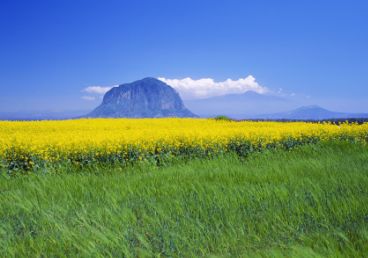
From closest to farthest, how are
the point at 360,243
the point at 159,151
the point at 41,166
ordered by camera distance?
the point at 360,243 < the point at 41,166 < the point at 159,151

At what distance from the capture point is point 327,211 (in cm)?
530

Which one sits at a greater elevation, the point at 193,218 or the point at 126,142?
the point at 126,142

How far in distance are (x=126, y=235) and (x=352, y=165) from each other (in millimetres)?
7075

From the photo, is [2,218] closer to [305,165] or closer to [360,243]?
[360,243]

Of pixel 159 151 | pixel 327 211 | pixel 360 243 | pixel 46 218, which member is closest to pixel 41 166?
pixel 159 151

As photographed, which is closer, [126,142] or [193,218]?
[193,218]

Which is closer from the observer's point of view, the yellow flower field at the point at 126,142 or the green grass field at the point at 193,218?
the green grass field at the point at 193,218

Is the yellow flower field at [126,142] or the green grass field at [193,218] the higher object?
the yellow flower field at [126,142]

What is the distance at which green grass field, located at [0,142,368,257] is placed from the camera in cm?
401

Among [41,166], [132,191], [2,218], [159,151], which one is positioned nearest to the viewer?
[2,218]

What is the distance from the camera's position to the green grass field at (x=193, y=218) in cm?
401

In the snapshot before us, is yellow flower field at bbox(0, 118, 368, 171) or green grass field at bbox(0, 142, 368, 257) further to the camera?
yellow flower field at bbox(0, 118, 368, 171)

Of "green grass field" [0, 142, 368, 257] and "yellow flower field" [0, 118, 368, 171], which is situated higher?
"yellow flower field" [0, 118, 368, 171]

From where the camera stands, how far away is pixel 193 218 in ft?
16.9
